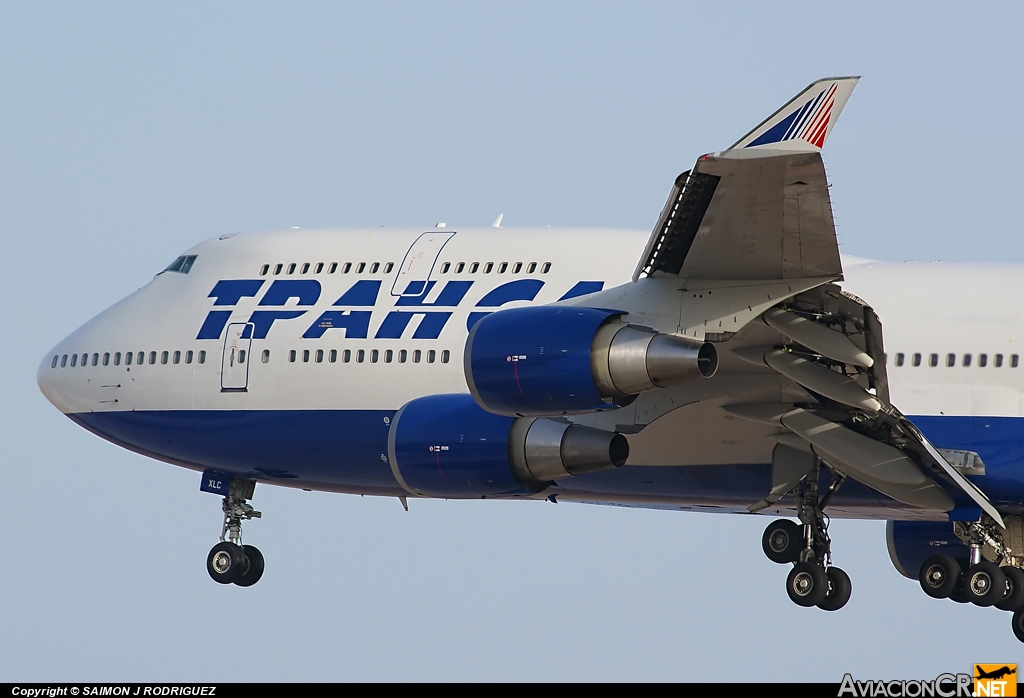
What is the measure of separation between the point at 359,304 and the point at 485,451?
4.83 meters

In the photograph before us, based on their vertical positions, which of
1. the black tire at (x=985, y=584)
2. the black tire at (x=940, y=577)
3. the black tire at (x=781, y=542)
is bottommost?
the black tire at (x=985, y=584)

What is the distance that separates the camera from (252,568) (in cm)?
2923

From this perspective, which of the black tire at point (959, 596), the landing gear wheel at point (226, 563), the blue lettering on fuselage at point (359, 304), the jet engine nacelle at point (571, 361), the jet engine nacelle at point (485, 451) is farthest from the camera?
the landing gear wheel at point (226, 563)

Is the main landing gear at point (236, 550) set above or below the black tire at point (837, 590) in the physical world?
above

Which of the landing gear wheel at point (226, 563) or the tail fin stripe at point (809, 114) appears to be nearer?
the tail fin stripe at point (809, 114)

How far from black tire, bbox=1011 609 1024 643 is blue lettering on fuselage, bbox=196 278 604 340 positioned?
282 inches

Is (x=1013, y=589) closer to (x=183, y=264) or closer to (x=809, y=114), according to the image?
(x=809, y=114)

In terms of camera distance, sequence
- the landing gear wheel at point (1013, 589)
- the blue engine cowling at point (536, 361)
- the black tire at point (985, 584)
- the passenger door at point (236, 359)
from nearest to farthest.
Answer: the blue engine cowling at point (536, 361)
the black tire at point (985, 584)
the landing gear wheel at point (1013, 589)
the passenger door at point (236, 359)

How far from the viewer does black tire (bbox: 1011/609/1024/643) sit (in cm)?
2495

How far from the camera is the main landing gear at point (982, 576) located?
2434cm

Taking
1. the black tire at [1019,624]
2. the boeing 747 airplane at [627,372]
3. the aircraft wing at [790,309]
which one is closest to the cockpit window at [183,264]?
the boeing 747 airplane at [627,372]

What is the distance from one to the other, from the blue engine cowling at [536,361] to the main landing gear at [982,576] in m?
6.61

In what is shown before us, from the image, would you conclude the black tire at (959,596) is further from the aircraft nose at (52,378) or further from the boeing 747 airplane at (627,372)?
the aircraft nose at (52,378)
